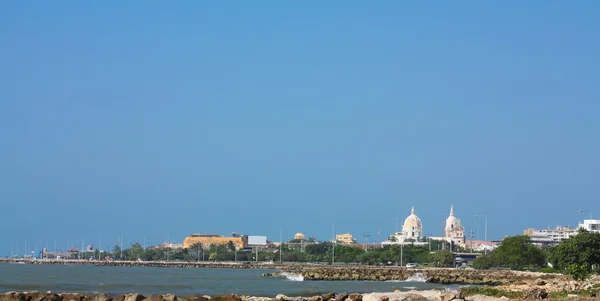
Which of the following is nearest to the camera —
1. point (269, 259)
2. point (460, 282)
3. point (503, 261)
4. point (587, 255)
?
point (587, 255)

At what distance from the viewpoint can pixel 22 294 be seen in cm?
3269

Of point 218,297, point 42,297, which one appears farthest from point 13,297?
point 218,297

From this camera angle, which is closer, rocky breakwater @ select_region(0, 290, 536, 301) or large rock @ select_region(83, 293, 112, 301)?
rocky breakwater @ select_region(0, 290, 536, 301)

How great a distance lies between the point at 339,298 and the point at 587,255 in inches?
1467

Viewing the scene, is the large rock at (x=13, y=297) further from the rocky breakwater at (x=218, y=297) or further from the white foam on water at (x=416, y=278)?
the white foam on water at (x=416, y=278)

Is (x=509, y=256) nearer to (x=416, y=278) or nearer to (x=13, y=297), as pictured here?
(x=416, y=278)

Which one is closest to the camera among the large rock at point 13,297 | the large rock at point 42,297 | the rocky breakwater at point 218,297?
the rocky breakwater at point 218,297

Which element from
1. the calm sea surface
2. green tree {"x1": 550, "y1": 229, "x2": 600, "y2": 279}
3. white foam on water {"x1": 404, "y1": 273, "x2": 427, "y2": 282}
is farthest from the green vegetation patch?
white foam on water {"x1": 404, "y1": 273, "x2": 427, "y2": 282}

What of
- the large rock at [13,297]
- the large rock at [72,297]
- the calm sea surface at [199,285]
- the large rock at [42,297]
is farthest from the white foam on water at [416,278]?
the large rock at [13,297]

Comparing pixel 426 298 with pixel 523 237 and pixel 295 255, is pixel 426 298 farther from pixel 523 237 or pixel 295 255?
pixel 295 255

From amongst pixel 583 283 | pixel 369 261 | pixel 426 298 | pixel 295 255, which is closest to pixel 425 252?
pixel 369 261

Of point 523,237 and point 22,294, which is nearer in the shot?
point 22,294

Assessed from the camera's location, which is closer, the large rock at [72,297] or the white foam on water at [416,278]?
the large rock at [72,297]

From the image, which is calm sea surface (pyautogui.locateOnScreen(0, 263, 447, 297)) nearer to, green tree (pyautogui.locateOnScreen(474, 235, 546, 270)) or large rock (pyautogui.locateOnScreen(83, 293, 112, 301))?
large rock (pyautogui.locateOnScreen(83, 293, 112, 301))
